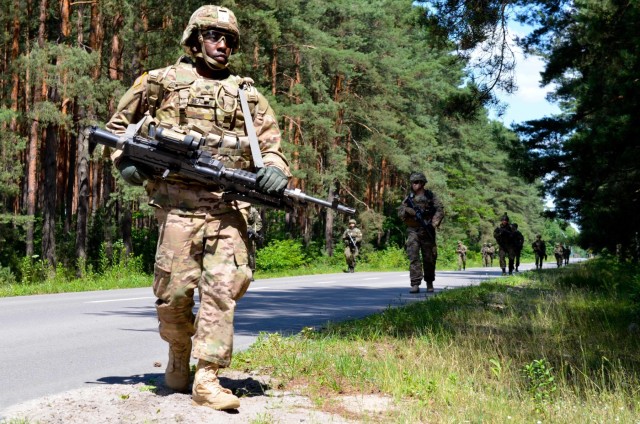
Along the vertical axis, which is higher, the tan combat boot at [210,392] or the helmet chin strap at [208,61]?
the helmet chin strap at [208,61]

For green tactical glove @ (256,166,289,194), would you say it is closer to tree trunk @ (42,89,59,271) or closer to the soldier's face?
the soldier's face

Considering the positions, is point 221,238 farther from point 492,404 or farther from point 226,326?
point 492,404

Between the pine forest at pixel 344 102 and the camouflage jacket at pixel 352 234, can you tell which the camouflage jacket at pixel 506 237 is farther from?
the camouflage jacket at pixel 352 234

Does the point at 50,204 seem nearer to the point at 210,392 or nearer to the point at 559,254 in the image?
the point at 210,392

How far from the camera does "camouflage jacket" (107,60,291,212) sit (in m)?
4.69

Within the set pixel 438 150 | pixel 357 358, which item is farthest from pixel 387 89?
pixel 357 358

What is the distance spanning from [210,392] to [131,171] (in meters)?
1.38

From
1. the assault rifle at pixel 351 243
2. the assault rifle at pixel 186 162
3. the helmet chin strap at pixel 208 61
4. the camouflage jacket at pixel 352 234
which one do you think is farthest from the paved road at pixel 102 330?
the assault rifle at pixel 351 243

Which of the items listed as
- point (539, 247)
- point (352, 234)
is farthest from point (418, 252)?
point (539, 247)

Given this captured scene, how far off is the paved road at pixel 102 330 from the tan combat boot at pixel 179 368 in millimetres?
549

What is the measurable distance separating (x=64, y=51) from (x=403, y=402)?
20763mm

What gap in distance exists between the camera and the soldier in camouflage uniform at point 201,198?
4.54m

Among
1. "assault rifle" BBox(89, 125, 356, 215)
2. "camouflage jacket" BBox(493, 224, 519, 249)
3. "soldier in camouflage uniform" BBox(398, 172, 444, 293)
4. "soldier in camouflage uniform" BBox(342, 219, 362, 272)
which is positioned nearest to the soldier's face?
"assault rifle" BBox(89, 125, 356, 215)

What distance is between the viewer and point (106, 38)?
33188mm
